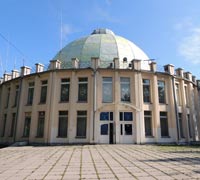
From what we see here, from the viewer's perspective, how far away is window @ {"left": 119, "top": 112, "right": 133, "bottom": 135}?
19516mm

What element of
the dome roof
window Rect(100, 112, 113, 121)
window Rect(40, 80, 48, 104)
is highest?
the dome roof

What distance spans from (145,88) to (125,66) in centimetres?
325

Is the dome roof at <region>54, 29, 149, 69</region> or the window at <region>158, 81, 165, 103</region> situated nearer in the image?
the window at <region>158, 81, 165, 103</region>

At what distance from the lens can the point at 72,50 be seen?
25.5 metres

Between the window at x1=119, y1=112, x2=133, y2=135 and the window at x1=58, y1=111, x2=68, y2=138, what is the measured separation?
17.8 feet

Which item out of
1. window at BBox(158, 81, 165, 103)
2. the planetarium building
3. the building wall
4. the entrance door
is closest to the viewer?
the entrance door

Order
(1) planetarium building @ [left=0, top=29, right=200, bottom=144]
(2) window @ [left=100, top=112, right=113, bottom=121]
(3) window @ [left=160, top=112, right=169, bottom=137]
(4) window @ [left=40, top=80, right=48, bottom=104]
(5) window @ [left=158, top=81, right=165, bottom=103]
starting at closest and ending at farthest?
(1) planetarium building @ [left=0, top=29, right=200, bottom=144] < (2) window @ [left=100, top=112, right=113, bottom=121] < (3) window @ [left=160, top=112, right=169, bottom=137] < (4) window @ [left=40, top=80, right=48, bottom=104] < (5) window @ [left=158, top=81, right=165, bottom=103]

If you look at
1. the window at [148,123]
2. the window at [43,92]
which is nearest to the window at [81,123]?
the window at [43,92]

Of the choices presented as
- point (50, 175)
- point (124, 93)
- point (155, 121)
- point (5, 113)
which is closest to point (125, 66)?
point (124, 93)

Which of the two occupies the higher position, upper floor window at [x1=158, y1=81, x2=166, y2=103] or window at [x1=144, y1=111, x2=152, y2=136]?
upper floor window at [x1=158, y1=81, x2=166, y2=103]

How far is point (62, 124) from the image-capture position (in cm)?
1995

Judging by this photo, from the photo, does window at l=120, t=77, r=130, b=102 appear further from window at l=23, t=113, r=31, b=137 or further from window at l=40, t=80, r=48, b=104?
window at l=23, t=113, r=31, b=137

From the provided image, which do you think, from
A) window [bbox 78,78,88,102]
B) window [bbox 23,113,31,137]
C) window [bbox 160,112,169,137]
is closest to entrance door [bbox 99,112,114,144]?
window [bbox 78,78,88,102]

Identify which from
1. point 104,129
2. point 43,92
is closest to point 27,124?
point 43,92
